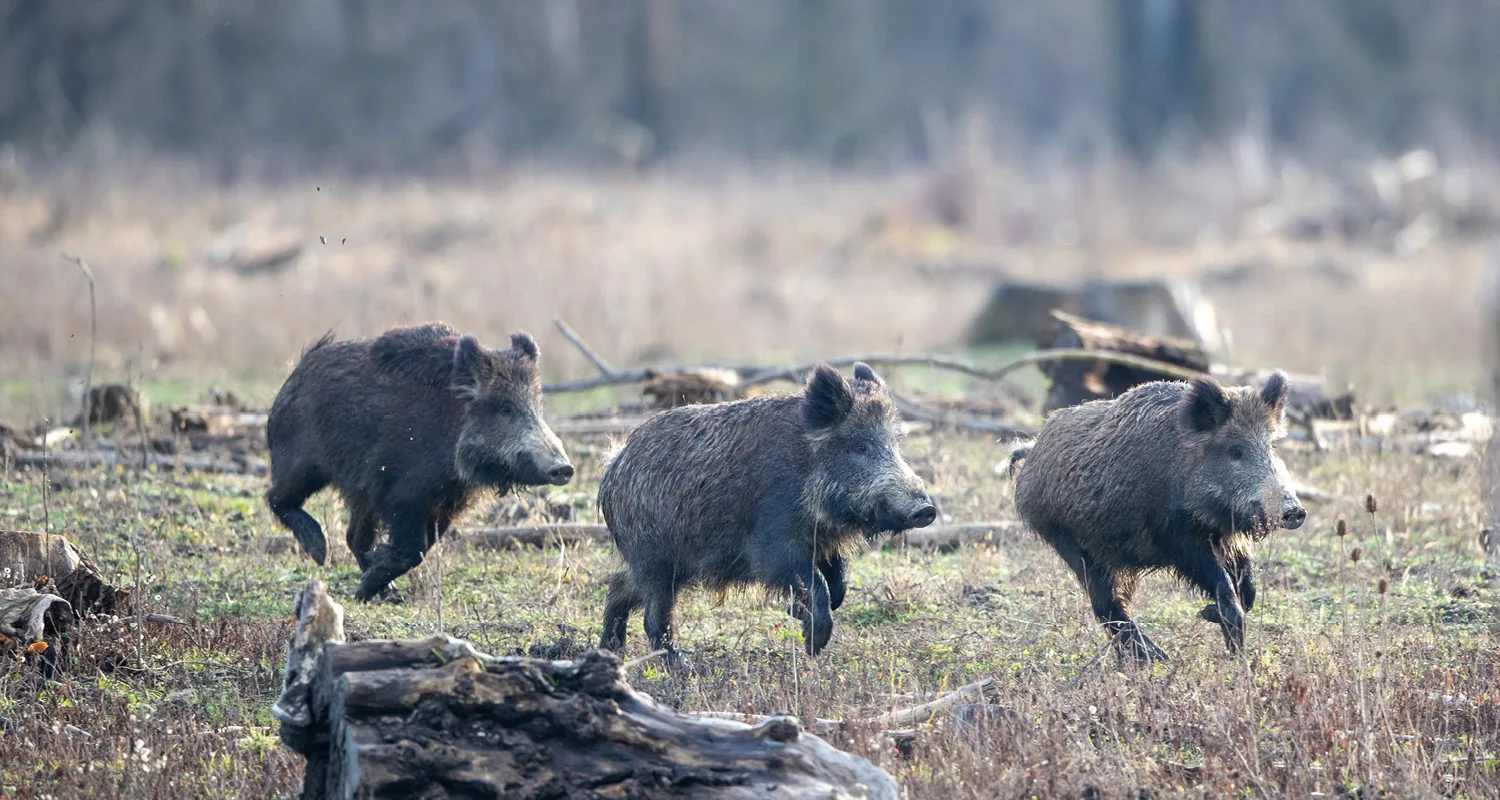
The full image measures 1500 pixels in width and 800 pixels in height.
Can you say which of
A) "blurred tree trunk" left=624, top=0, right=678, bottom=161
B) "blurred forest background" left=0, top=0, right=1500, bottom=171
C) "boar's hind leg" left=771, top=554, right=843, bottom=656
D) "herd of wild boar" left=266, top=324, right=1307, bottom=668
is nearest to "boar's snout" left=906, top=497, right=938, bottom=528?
"herd of wild boar" left=266, top=324, right=1307, bottom=668

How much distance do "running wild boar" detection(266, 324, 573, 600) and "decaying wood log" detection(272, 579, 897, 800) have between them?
3600 millimetres

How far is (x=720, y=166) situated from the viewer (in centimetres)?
3272

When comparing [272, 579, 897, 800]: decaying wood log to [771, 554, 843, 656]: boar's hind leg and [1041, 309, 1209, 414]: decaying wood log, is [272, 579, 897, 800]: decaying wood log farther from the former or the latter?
[1041, 309, 1209, 414]: decaying wood log

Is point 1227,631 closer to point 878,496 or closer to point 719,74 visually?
point 878,496

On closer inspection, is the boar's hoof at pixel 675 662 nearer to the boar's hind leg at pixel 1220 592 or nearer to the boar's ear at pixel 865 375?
the boar's ear at pixel 865 375

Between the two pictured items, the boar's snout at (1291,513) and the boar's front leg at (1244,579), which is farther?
the boar's front leg at (1244,579)

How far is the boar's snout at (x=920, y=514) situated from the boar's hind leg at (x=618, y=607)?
1281 mm

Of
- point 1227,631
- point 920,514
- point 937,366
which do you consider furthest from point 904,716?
point 937,366

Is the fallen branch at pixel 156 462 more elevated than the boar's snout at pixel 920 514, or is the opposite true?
the boar's snout at pixel 920 514

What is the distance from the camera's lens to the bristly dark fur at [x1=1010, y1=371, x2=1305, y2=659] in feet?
23.5

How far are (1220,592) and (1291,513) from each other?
0.45 metres

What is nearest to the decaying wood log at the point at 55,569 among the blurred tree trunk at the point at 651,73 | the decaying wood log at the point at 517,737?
the decaying wood log at the point at 517,737

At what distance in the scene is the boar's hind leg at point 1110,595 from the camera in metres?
7.18

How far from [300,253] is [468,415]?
1396cm
